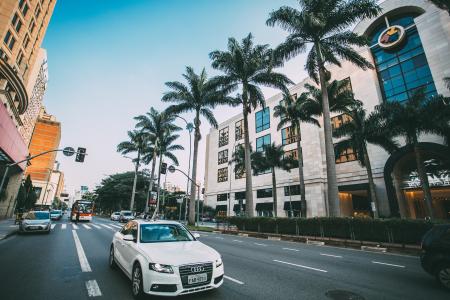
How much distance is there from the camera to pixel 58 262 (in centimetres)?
738

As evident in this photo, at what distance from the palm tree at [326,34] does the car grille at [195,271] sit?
46.7 feet

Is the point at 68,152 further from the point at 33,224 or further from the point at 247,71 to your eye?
the point at 247,71

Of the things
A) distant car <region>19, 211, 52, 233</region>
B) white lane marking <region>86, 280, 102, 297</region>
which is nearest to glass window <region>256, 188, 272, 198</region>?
distant car <region>19, 211, 52, 233</region>

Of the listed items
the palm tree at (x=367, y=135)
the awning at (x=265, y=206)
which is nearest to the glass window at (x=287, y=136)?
the awning at (x=265, y=206)

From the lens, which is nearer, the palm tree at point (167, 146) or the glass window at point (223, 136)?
the palm tree at point (167, 146)

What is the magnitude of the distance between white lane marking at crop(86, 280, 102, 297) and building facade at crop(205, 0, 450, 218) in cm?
2126

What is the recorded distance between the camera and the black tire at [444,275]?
5.46 meters

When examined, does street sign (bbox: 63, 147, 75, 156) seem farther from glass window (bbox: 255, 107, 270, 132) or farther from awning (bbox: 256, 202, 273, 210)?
glass window (bbox: 255, 107, 270, 132)

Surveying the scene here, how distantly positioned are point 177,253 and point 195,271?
0.54 meters

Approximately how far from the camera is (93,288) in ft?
16.3

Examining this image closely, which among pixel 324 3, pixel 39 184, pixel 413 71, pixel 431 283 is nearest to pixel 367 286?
pixel 431 283

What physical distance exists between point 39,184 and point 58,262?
113m

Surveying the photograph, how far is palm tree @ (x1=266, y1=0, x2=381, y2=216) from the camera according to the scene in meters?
16.9

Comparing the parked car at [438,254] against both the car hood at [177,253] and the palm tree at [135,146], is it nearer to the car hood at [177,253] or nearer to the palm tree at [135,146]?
the car hood at [177,253]
